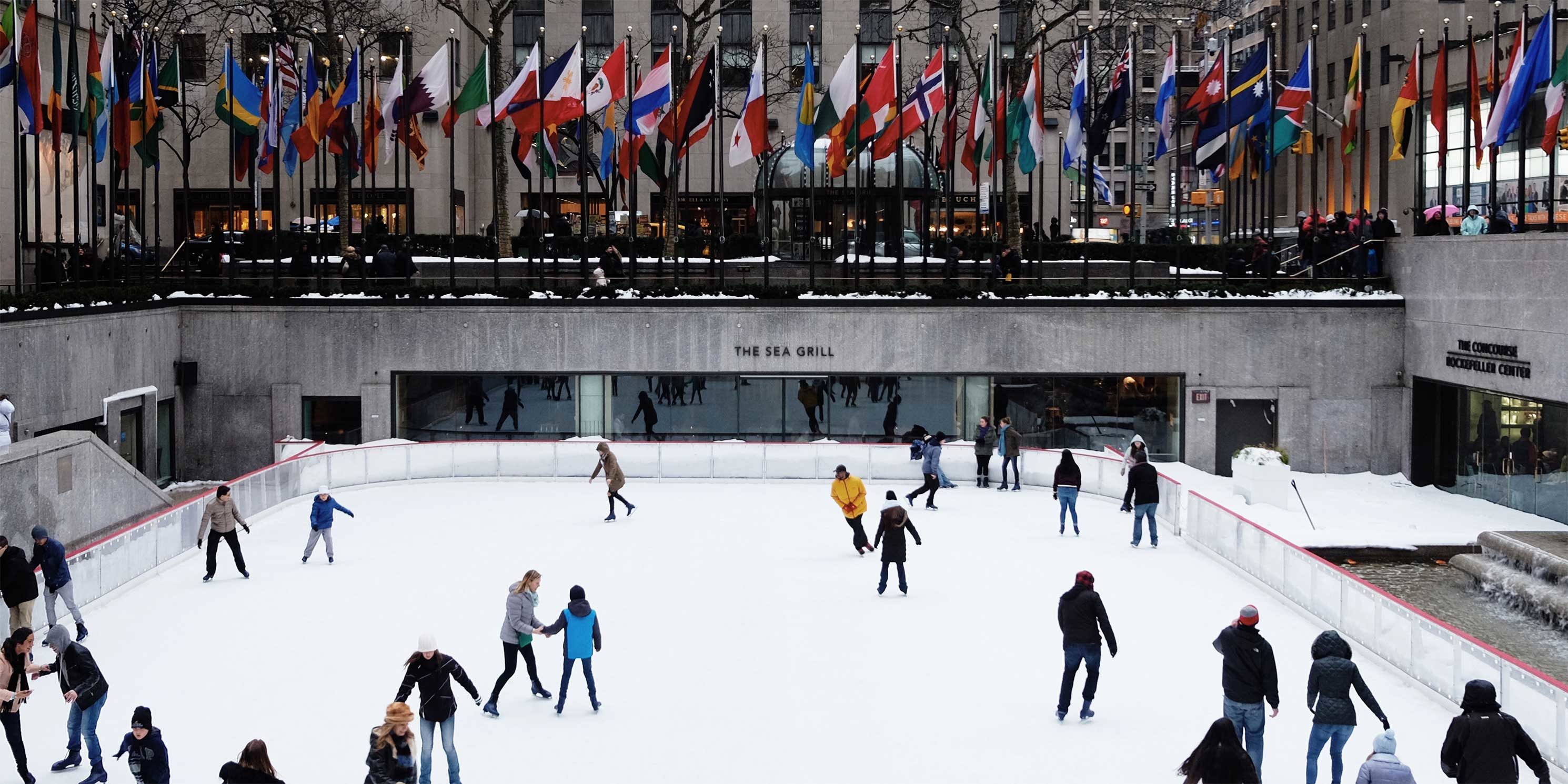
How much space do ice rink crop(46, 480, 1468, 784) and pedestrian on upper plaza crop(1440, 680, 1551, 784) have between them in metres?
2.35

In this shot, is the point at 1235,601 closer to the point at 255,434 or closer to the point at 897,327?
the point at 897,327

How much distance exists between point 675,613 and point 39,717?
658 centimetres

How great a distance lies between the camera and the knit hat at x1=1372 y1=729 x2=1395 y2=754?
8.73m

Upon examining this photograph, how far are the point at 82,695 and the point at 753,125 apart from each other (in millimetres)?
21341

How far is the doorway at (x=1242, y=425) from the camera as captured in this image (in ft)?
99.9

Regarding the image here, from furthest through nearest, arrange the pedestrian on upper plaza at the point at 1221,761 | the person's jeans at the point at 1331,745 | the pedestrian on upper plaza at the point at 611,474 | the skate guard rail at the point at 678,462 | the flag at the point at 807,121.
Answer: the flag at the point at 807,121 → the skate guard rail at the point at 678,462 → the pedestrian on upper plaza at the point at 611,474 → the person's jeans at the point at 1331,745 → the pedestrian on upper plaza at the point at 1221,761

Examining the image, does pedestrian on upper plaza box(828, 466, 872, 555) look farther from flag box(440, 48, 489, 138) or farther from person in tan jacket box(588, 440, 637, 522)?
flag box(440, 48, 489, 138)

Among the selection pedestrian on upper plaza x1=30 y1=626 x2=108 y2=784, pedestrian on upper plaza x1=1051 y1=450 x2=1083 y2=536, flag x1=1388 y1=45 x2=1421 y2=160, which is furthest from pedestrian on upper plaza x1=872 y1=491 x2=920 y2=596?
flag x1=1388 y1=45 x2=1421 y2=160

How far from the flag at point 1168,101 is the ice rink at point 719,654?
37.2ft

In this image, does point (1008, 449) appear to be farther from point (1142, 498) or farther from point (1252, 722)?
point (1252, 722)

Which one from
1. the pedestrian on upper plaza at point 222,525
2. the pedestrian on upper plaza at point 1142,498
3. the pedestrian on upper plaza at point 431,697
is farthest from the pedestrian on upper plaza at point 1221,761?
the pedestrian on upper plaza at point 222,525

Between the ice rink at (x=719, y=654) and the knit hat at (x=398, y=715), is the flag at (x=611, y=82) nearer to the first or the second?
the ice rink at (x=719, y=654)

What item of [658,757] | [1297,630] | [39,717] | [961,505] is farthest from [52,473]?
[1297,630]

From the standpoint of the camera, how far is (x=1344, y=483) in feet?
96.8
